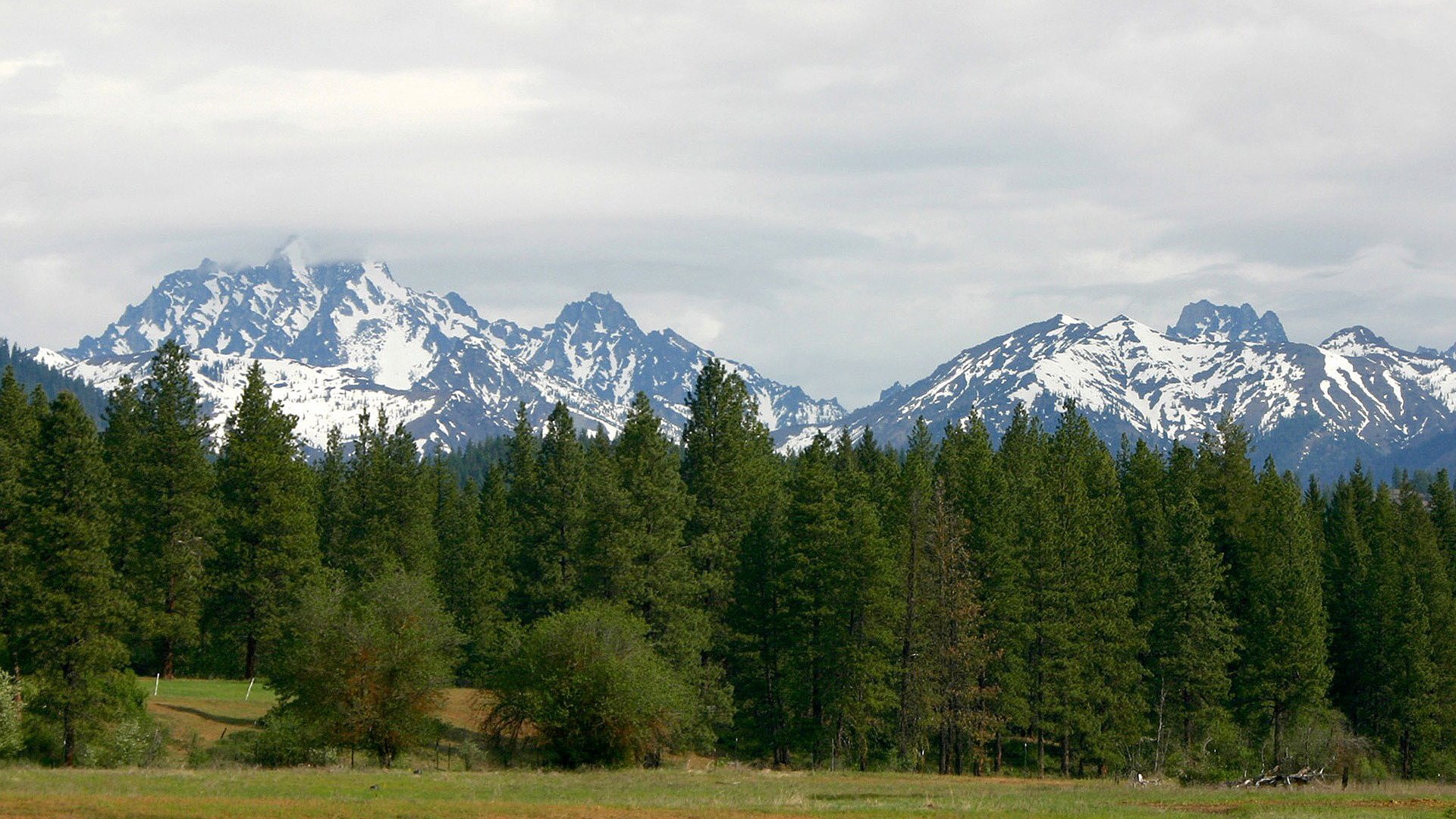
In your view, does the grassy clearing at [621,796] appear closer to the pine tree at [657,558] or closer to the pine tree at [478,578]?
the pine tree at [657,558]

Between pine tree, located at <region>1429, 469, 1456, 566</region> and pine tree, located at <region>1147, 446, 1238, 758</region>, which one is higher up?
pine tree, located at <region>1429, 469, 1456, 566</region>

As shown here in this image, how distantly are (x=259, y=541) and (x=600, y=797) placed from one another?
1706 inches

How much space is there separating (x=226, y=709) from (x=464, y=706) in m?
14.3

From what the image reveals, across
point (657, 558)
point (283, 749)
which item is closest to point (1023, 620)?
point (657, 558)

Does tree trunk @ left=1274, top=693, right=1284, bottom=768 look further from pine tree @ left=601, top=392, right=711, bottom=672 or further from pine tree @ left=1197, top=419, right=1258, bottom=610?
pine tree @ left=601, top=392, right=711, bottom=672

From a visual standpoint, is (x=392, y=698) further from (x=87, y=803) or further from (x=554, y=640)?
(x=87, y=803)

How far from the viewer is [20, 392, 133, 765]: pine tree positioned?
56.4 meters

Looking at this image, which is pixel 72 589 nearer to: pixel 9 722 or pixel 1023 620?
pixel 9 722

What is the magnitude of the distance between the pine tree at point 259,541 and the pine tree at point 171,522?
140cm

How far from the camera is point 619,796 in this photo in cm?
4406

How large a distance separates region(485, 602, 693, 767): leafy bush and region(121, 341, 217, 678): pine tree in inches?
999

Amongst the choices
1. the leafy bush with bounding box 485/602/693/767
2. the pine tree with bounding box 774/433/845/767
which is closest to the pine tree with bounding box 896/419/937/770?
the pine tree with bounding box 774/433/845/767

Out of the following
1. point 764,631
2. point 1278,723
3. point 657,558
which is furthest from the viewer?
point 1278,723

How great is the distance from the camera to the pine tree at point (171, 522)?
76.8 m
